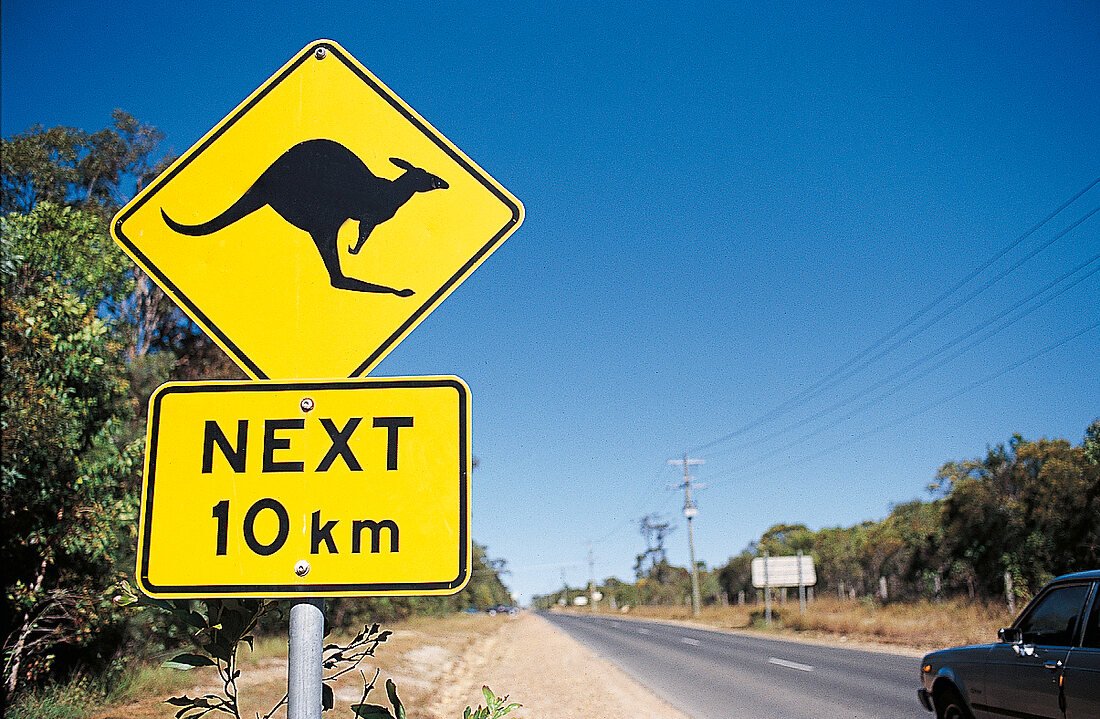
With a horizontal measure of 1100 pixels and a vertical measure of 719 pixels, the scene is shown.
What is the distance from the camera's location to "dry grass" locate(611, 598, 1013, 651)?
21.6 m

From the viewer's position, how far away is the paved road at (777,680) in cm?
1195

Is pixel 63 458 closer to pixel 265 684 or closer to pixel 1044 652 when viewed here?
pixel 265 684

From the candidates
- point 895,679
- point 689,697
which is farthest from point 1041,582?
point 689,697

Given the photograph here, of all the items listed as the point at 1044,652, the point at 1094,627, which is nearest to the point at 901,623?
the point at 1044,652

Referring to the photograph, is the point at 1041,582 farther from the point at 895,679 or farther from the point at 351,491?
the point at 351,491

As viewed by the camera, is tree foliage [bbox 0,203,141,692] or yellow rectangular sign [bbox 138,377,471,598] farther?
tree foliage [bbox 0,203,141,692]

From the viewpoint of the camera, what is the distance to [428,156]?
2164 millimetres

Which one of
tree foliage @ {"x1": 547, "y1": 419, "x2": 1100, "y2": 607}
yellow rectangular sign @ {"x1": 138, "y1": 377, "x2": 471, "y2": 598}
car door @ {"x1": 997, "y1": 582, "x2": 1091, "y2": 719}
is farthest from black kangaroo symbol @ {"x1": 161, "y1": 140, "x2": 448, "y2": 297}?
tree foliage @ {"x1": 547, "y1": 419, "x2": 1100, "y2": 607}

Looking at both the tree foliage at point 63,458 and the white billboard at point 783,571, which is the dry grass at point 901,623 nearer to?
the white billboard at point 783,571

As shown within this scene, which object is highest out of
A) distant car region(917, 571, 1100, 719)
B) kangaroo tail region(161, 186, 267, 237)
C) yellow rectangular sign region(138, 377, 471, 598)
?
kangaroo tail region(161, 186, 267, 237)

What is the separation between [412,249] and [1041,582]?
95.3ft

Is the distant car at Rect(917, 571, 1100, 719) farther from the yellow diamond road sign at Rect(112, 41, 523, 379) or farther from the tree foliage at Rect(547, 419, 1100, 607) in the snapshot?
the tree foliage at Rect(547, 419, 1100, 607)

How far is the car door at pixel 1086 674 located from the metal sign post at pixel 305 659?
608cm

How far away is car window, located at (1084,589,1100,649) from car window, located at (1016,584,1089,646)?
0.39 feet
